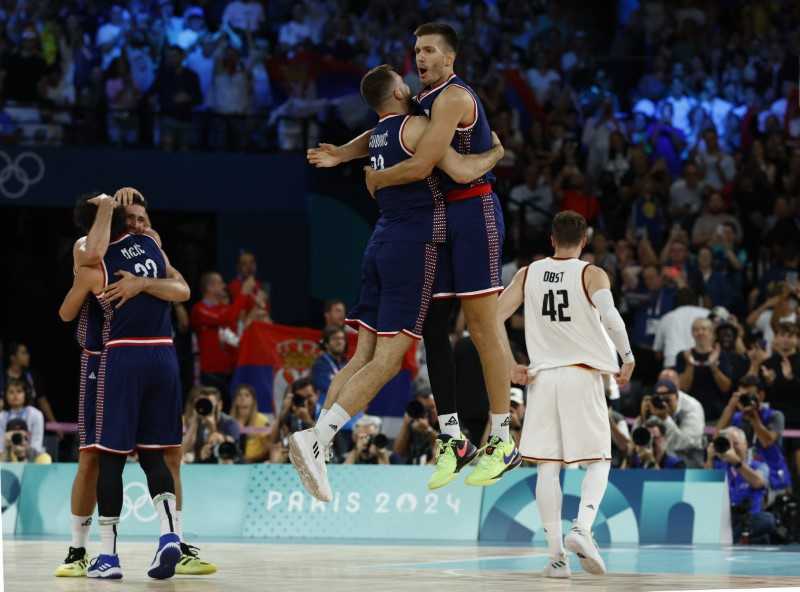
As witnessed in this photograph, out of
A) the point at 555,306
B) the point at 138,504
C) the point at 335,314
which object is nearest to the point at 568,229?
the point at 555,306

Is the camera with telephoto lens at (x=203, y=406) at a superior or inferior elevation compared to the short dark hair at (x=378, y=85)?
inferior

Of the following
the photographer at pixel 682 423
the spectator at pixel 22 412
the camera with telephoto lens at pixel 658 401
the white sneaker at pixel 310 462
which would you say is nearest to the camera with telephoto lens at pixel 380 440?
the photographer at pixel 682 423

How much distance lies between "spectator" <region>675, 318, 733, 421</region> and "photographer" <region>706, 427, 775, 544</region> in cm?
150

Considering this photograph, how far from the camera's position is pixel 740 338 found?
15977mm

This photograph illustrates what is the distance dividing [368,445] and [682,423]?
3216 millimetres

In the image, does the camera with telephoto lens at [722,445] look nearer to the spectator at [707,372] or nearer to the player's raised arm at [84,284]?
the spectator at [707,372]

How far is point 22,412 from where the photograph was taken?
1571 centimetres

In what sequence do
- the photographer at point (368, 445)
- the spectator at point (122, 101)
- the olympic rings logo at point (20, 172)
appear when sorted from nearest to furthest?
1. the photographer at point (368, 445)
2. the olympic rings logo at point (20, 172)
3. the spectator at point (122, 101)

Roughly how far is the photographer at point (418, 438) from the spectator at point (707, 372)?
287 centimetres

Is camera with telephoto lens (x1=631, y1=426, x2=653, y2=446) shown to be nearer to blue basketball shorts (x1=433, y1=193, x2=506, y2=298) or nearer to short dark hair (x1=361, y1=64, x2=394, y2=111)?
blue basketball shorts (x1=433, y1=193, x2=506, y2=298)

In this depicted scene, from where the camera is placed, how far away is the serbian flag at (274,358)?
17062mm

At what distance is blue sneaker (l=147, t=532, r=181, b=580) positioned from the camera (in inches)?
371

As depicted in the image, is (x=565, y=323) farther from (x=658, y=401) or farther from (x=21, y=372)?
(x=21, y=372)

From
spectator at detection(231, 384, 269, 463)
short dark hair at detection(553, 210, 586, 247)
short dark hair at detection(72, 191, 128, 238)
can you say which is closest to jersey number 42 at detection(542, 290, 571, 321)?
short dark hair at detection(553, 210, 586, 247)
